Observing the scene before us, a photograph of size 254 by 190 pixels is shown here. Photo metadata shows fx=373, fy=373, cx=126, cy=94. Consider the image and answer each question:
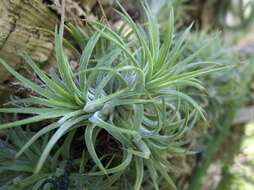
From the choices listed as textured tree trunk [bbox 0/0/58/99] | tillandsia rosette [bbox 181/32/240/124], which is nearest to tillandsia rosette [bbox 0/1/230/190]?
textured tree trunk [bbox 0/0/58/99]

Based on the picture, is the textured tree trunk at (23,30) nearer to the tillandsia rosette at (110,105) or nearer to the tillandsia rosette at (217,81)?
the tillandsia rosette at (110,105)

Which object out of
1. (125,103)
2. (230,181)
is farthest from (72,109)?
(230,181)

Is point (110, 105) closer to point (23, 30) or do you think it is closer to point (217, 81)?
point (23, 30)

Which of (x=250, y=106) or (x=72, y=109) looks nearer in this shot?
(x=72, y=109)

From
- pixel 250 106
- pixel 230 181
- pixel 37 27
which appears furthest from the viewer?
pixel 250 106

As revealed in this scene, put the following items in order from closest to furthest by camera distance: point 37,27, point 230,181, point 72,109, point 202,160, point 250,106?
point 72,109 < point 37,27 < point 202,160 < point 230,181 < point 250,106

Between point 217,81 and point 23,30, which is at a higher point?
point 217,81

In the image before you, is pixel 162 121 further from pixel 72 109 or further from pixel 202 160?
pixel 202 160

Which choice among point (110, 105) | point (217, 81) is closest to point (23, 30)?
point (110, 105)

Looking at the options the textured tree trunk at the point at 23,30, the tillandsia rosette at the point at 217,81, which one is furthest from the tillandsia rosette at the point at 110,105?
the tillandsia rosette at the point at 217,81
